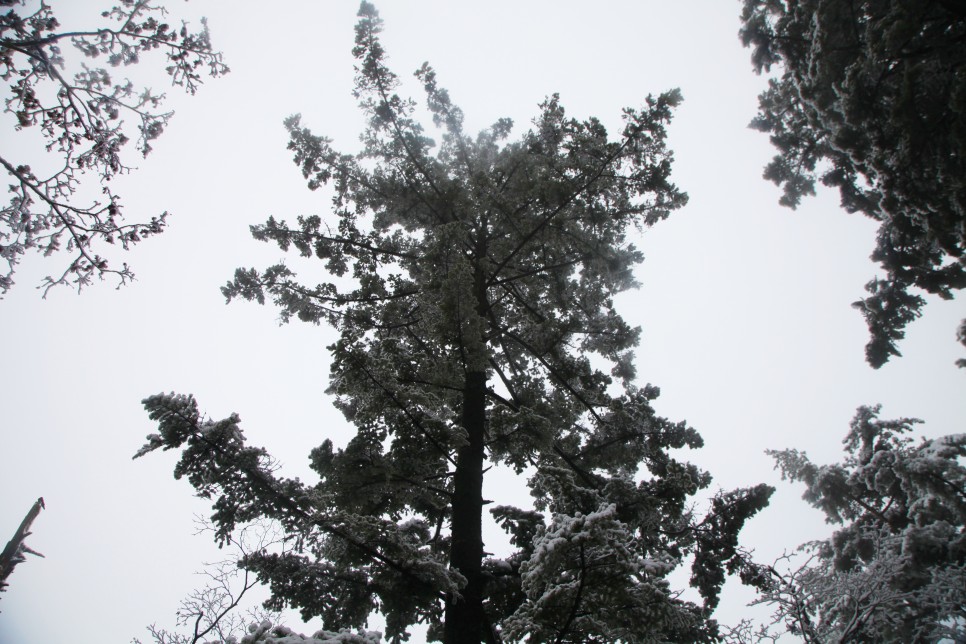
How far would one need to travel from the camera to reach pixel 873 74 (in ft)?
30.9

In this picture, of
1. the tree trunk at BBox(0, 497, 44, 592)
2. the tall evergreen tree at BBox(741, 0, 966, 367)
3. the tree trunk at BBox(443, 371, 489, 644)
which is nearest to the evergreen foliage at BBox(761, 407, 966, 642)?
the tall evergreen tree at BBox(741, 0, 966, 367)

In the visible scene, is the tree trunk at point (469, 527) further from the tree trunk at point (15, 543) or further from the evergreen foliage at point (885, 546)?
the tree trunk at point (15, 543)

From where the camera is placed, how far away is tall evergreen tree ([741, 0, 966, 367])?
8.38 metres

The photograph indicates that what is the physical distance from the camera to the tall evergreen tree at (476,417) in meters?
5.30

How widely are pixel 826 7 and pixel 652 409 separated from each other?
8.70 meters

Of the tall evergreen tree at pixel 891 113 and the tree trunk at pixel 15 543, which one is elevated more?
the tall evergreen tree at pixel 891 113

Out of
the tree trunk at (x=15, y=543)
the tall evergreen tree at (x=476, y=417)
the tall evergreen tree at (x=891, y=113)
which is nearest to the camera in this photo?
the tall evergreen tree at (x=476, y=417)

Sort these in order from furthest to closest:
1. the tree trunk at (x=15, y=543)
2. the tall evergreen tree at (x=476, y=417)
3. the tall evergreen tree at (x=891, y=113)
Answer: the tree trunk at (x=15, y=543) → the tall evergreen tree at (x=891, y=113) → the tall evergreen tree at (x=476, y=417)

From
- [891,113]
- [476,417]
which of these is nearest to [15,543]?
[476,417]

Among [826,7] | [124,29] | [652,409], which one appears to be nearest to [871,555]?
[652,409]

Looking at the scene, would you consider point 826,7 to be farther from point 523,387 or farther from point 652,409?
point 523,387

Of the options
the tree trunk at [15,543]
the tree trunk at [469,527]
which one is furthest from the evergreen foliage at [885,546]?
the tree trunk at [15,543]

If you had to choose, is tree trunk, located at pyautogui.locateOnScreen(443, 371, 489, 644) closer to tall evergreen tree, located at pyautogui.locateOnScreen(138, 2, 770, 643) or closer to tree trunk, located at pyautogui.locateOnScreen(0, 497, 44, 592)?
tall evergreen tree, located at pyautogui.locateOnScreen(138, 2, 770, 643)

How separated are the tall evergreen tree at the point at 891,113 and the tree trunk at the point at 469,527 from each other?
348 inches
